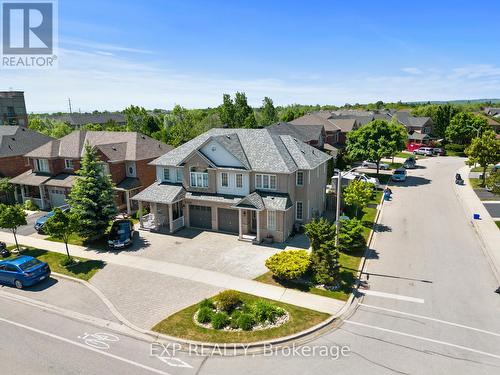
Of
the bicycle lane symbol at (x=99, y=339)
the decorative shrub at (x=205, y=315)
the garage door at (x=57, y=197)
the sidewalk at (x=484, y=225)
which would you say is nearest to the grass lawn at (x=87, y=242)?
the garage door at (x=57, y=197)

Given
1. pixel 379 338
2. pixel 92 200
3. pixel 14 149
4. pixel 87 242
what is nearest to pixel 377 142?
pixel 379 338

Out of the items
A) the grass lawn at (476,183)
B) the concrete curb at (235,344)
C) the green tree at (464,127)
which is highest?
the green tree at (464,127)

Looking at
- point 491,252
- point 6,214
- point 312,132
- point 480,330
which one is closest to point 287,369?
point 480,330

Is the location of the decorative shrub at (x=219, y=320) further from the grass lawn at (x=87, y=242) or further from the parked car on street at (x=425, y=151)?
the parked car on street at (x=425, y=151)

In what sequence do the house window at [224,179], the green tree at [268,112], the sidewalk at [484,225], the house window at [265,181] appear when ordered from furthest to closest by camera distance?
1. the green tree at [268,112]
2. the house window at [224,179]
3. the house window at [265,181]
4. the sidewalk at [484,225]

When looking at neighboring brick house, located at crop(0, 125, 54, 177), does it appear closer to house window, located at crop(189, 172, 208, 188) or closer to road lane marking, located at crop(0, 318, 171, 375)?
house window, located at crop(189, 172, 208, 188)

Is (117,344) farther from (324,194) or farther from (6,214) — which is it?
(324,194)

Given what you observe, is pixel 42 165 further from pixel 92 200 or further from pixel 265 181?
pixel 265 181

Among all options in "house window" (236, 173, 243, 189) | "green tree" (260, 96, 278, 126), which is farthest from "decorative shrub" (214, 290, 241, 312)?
"green tree" (260, 96, 278, 126)
